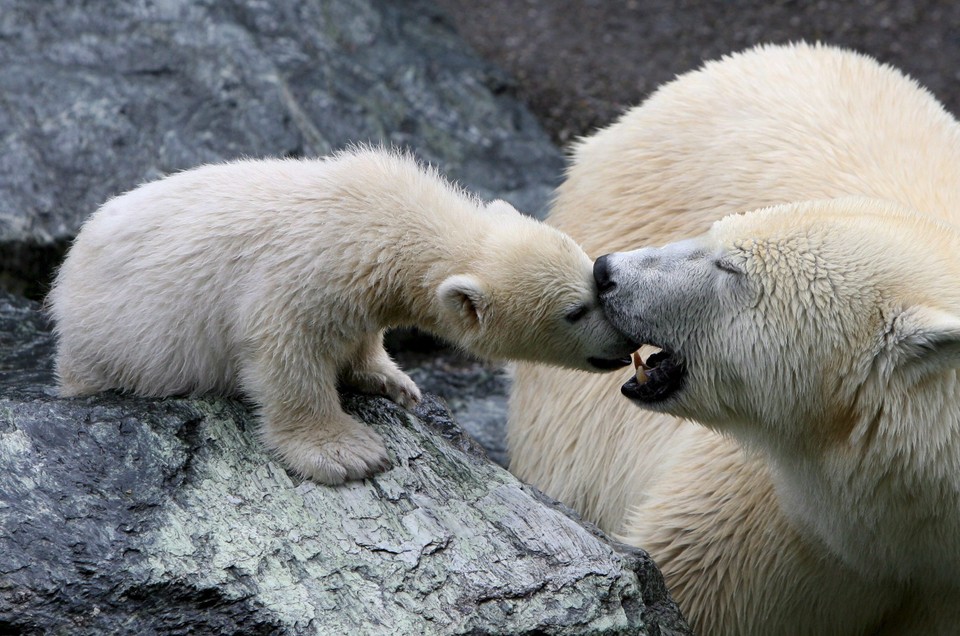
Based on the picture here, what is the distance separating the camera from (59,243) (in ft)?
15.6

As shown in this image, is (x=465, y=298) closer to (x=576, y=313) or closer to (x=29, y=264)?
(x=576, y=313)

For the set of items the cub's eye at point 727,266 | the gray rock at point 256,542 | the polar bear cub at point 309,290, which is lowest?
the gray rock at point 256,542

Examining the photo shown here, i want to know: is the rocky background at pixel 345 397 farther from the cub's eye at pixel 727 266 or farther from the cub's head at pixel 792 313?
the cub's eye at pixel 727 266

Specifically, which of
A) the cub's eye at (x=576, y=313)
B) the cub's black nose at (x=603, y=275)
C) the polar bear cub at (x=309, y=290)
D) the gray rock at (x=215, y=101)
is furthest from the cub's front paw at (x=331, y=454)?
the gray rock at (x=215, y=101)

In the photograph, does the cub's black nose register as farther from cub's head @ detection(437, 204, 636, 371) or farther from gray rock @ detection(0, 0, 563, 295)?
gray rock @ detection(0, 0, 563, 295)

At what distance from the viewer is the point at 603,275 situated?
282cm

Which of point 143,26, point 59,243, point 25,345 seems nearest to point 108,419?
point 25,345

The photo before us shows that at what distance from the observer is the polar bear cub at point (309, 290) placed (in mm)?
2857

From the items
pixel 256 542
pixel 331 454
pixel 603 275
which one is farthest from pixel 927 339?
pixel 256 542

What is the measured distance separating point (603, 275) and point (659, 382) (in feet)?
1.01

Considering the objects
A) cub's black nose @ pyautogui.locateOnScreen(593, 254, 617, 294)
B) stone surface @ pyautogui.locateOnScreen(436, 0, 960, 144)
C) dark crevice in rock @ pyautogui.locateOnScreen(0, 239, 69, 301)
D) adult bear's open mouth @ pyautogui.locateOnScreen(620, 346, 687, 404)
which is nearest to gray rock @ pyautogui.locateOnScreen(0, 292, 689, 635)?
adult bear's open mouth @ pyautogui.locateOnScreen(620, 346, 687, 404)

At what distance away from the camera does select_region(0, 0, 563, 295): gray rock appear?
502 cm

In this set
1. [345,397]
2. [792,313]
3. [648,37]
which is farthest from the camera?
[648,37]

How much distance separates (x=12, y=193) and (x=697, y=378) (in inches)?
133
